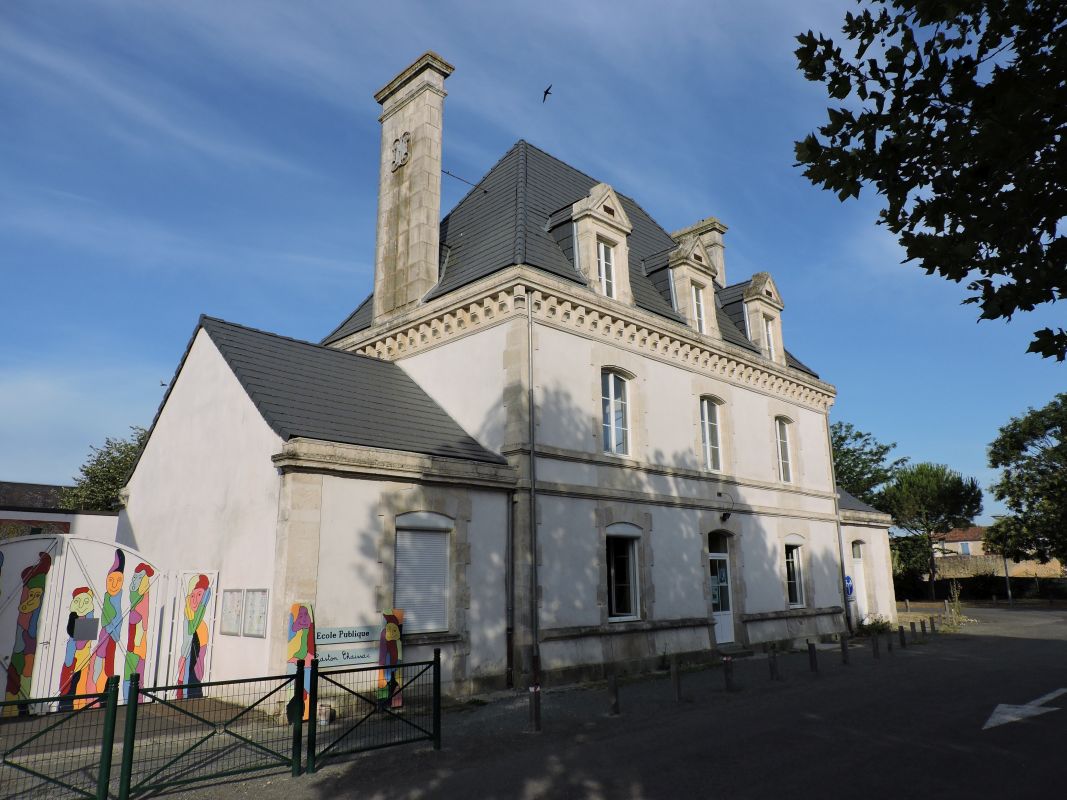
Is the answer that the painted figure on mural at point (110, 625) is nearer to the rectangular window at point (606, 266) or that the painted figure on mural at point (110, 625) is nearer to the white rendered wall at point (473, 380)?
the white rendered wall at point (473, 380)

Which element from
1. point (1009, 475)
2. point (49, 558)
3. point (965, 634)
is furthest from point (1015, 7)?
point (1009, 475)

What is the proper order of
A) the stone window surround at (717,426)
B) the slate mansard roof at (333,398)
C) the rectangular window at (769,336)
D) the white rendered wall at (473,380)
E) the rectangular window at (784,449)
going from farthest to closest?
1. the rectangular window at (769,336)
2. the rectangular window at (784,449)
3. the stone window surround at (717,426)
4. the white rendered wall at (473,380)
5. the slate mansard roof at (333,398)

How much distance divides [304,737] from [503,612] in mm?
4411

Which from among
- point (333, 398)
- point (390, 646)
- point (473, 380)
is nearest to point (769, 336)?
point (473, 380)

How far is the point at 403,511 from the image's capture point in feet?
37.7

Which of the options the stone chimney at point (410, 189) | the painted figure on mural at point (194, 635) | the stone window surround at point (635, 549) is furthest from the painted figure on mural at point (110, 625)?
the stone window surround at point (635, 549)

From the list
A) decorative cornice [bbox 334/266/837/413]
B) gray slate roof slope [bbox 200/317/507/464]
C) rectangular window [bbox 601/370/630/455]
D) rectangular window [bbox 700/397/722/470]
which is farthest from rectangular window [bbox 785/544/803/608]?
gray slate roof slope [bbox 200/317/507/464]

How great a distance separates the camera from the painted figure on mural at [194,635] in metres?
11.0

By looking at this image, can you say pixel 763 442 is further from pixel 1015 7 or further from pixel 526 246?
pixel 1015 7

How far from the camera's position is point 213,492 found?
12.2 metres

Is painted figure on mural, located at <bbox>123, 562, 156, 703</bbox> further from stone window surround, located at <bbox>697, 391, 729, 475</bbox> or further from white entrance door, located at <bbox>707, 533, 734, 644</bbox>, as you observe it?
stone window surround, located at <bbox>697, 391, 729, 475</bbox>

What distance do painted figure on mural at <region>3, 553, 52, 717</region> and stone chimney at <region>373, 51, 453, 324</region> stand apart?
843 centimetres

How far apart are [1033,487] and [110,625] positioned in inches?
1584

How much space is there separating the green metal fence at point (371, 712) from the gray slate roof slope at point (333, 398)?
3476mm
